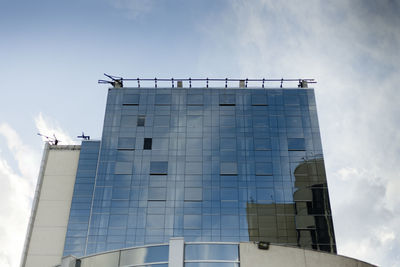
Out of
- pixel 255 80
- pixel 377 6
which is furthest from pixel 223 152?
pixel 377 6

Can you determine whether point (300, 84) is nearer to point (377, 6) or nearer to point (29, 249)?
point (29, 249)

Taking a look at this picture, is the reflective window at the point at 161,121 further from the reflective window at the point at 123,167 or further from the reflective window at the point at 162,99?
the reflective window at the point at 123,167

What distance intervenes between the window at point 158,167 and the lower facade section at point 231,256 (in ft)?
109

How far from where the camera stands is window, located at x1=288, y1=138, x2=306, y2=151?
65812 millimetres

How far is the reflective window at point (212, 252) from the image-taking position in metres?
30.8

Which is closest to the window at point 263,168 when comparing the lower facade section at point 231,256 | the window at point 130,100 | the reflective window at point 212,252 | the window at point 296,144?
the window at point 296,144

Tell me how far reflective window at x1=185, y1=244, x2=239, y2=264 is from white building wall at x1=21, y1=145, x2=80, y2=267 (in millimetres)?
36875

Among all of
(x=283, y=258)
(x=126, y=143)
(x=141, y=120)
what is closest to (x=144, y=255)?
(x=283, y=258)

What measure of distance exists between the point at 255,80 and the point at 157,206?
89.3 feet

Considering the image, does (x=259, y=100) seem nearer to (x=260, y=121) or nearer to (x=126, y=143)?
(x=260, y=121)

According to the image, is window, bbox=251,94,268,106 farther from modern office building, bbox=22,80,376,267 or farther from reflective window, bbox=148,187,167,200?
reflective window, bbox=148,187,167,200

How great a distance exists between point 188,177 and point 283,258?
34753 mm

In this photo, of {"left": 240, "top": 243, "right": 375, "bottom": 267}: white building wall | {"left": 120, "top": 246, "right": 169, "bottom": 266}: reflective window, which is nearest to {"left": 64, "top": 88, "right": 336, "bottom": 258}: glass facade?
{"left": 120, "top": 246, "right": 169, "bottom": 266}: reflective window

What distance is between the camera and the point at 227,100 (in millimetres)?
70938
